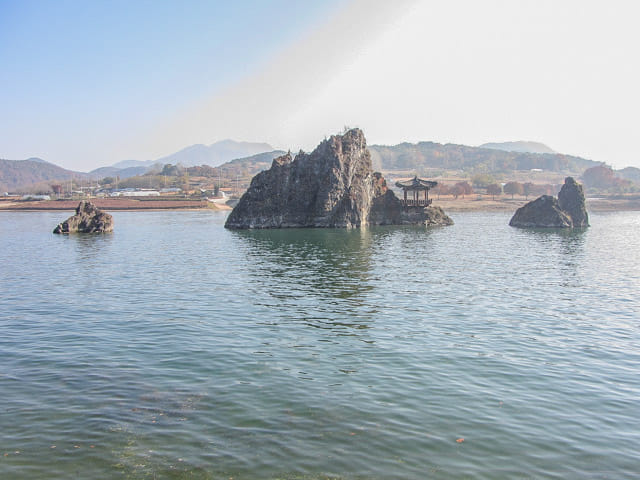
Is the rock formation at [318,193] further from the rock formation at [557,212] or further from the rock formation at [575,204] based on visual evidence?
the rock formation at [575,204]

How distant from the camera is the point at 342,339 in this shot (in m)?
24.3

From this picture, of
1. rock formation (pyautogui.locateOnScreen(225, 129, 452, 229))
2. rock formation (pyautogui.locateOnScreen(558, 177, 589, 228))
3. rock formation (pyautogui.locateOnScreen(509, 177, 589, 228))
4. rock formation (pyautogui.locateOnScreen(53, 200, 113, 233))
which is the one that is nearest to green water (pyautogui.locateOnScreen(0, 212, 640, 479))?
rock formation (pyautogui.locateOnScreen(53, 200, 113, 233))

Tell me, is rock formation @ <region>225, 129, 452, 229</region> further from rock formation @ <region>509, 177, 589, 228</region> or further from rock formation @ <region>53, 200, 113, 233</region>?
rock formation @ <region>509, 177, 589, 228</region>

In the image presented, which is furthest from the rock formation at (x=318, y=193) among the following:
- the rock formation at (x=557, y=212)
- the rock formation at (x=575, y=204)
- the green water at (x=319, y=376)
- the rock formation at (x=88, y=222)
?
the green water at (x=319, y=376)

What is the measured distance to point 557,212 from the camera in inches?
4333

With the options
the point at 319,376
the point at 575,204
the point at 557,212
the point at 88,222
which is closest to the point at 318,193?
the point at 88,222

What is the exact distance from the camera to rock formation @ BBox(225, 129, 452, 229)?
106 metres

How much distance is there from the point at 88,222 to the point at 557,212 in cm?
10017

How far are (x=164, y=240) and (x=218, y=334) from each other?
5719cm

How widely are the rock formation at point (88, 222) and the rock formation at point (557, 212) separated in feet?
292

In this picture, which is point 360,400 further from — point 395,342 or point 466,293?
point 466,293

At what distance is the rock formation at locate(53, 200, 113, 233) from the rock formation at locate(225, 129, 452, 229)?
24.4 metres

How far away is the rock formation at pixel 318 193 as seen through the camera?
105625 mm

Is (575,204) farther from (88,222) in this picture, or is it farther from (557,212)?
(88,222)
